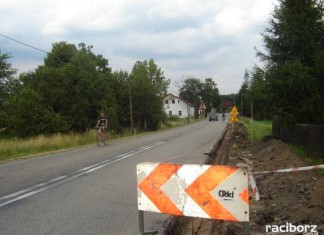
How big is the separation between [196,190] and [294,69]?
1410cm

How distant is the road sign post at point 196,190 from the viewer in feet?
15.6

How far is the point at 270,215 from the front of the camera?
7.00 meters

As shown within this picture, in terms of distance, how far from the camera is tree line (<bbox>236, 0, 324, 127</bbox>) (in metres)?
18.1

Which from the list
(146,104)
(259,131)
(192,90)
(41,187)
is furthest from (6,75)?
(192,90)

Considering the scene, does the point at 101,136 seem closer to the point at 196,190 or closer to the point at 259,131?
the point at 259,131

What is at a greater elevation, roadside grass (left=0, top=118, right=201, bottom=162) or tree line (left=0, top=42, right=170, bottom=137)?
tree line (left=0, top=42, right=170, bottom=137)

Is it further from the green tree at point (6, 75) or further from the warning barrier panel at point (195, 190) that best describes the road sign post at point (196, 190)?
the green tree at point (6, 75)

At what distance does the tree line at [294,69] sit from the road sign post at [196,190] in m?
13.7

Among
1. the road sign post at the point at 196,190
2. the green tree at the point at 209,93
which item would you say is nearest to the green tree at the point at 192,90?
the green tree at the point at 209,93

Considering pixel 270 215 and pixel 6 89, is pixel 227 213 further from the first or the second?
pixel 6 89

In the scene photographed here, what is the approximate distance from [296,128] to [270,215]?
1156cm

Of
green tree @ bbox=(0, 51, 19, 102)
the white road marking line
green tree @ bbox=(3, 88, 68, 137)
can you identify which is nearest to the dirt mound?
the white road marking line

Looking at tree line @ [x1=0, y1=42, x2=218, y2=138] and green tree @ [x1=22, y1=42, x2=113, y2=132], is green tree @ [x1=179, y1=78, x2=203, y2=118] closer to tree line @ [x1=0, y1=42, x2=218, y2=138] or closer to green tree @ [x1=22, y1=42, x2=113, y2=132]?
tree line @ [x1=0, y1=42, x2=218, y2=138]

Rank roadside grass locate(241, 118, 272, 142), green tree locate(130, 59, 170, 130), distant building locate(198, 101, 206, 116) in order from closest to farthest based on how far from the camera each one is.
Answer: roadside grass locate(241, 118, 272, 142)
green tree locate(130, 59, 170, 130)
distant building locate(198, 101, 206, 116)
